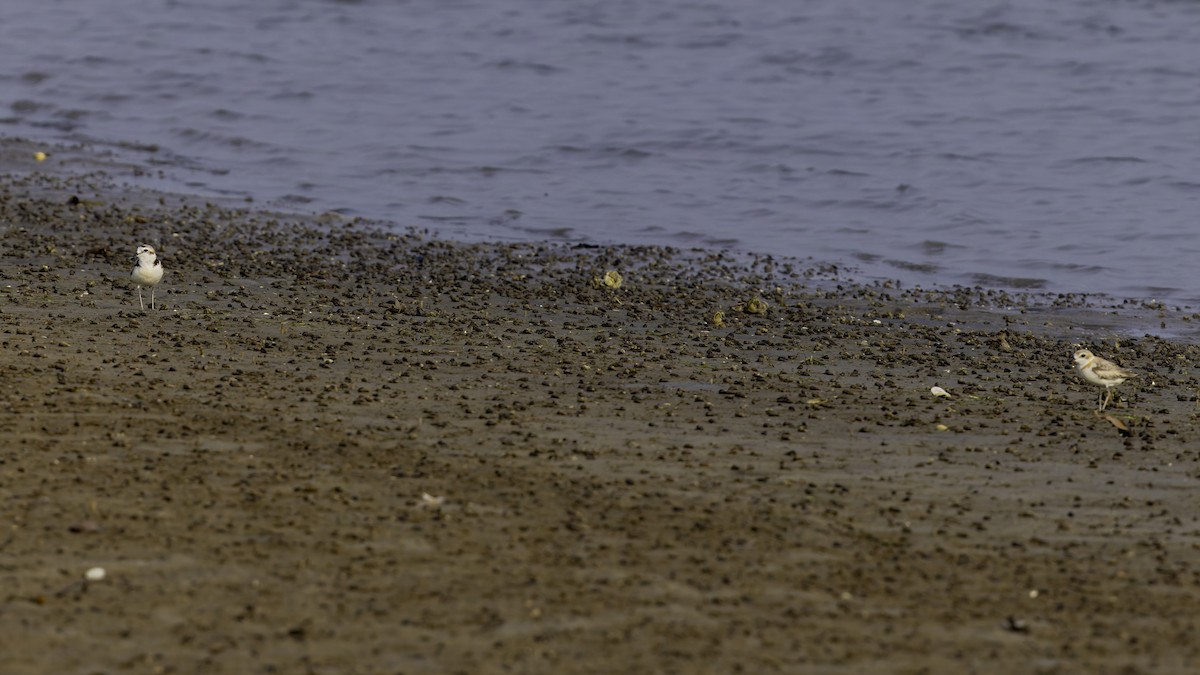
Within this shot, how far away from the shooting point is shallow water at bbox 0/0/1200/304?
1761cm

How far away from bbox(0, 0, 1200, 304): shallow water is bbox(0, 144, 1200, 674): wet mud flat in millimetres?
3819

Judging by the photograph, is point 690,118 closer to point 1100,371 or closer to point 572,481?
point 1100,371

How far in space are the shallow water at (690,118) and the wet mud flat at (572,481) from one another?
12.5ft

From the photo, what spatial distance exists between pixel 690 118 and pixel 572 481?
16499 mm

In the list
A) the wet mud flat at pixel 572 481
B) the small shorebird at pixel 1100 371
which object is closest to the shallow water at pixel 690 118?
the wet mud flat at pixel 572 481

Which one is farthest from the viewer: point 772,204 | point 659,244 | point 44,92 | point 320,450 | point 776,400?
point 44,92

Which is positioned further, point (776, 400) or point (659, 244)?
point (659, 244)

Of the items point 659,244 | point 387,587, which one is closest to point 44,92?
point 659,244

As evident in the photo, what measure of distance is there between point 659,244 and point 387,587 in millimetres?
10150

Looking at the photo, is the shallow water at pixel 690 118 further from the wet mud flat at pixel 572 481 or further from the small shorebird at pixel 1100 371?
the small shorebird at pixel 1100 371

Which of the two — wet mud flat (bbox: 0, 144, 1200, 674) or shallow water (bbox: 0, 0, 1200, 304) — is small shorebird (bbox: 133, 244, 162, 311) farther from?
shallow water (bbox: 0, 0, 1200, 304)

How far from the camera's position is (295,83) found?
27.6 m

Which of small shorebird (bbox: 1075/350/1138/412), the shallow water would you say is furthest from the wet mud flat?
the shallow water

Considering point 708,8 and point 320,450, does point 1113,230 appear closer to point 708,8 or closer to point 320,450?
point 320,450
